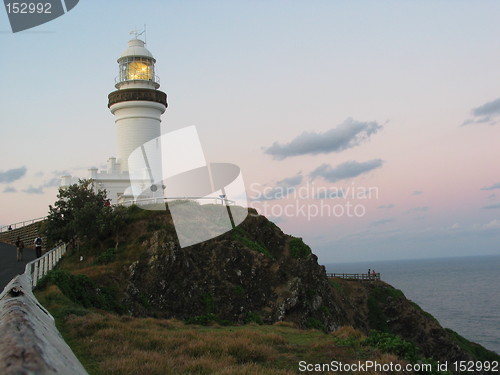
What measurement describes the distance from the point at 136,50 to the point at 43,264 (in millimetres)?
22854

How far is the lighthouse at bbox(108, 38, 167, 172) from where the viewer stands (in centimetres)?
3638

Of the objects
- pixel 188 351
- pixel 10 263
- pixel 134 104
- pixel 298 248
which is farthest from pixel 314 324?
pixel 134 104

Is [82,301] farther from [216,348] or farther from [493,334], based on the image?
[493,334]

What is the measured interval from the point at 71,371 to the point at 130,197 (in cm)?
3193

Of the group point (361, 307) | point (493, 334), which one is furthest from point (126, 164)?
point (493, 334)

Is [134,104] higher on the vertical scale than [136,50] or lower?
lower

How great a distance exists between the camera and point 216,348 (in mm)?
9703

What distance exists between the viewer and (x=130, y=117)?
36.5 metres

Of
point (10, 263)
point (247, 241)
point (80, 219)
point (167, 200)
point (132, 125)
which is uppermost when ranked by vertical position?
point (132, 125)

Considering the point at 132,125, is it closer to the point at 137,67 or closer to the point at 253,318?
the point at 137,67

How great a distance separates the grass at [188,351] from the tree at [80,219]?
1396 centimetres

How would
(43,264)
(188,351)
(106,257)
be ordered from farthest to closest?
(106,257), (43,264), (188,351)

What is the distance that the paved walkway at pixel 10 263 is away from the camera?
1862cm

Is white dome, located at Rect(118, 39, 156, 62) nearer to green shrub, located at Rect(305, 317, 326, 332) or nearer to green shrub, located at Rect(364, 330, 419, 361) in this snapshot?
green shrub, located at Rect(305, 317, 326, 332)
